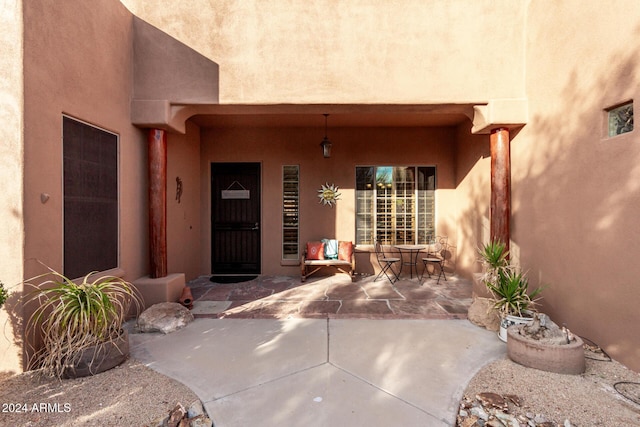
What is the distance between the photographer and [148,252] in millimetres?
4422

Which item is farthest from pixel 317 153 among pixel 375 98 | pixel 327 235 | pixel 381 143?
pixel 375 98

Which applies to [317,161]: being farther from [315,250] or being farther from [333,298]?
[333,298]

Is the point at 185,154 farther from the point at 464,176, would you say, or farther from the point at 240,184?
the point at 464,176

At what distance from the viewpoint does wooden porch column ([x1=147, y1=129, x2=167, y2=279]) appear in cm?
430

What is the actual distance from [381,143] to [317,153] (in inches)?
57.0

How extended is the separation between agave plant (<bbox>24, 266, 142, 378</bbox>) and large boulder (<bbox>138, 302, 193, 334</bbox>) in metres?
0.70

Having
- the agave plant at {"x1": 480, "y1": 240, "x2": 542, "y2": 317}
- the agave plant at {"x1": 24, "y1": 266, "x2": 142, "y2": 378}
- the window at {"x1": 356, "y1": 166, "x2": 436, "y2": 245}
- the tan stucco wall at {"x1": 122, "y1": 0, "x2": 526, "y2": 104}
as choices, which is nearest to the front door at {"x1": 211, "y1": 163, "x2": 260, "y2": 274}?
the window at {"x1": 356, "y1": 166, "x2": 436, "y2": 245}

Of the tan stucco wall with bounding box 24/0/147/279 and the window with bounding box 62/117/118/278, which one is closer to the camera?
the tan stucco wall with bounding box 24/0/147/279

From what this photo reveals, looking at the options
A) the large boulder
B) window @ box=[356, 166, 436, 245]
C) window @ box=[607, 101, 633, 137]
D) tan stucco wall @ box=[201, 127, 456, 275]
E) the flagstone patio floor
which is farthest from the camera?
window @ box=[356, 166, 436, 245]

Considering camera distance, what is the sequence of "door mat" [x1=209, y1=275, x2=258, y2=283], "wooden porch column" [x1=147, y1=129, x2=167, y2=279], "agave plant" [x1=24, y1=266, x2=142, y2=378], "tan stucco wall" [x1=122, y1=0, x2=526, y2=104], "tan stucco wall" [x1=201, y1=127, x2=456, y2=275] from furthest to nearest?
"tan stucco wall" [x1=201, y1=127, x2=456, y2=275] < "door mat" [x1=209, y1=275, x2=258, y2=283] < "wooden porch column" [x1=147, y1=129, x2=167, y2=279] < "tan stucco wall" [x1=122, y1=0, x2=526, y2=104] < "agave plant" [x1=24, y1=266, x2=142, y2=378]

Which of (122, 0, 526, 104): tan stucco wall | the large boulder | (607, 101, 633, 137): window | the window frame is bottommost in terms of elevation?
the large boulder

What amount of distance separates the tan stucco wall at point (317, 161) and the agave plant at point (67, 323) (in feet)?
12.0

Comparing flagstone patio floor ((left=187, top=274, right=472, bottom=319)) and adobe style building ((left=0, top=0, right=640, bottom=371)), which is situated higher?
adobe style building ((left=0, top=0, right=640, bottom=371))

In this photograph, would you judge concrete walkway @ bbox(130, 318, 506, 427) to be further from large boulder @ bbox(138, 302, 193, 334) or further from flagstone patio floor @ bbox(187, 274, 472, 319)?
flagstone patio floor @ bbox(187, 274, 472, 319)
